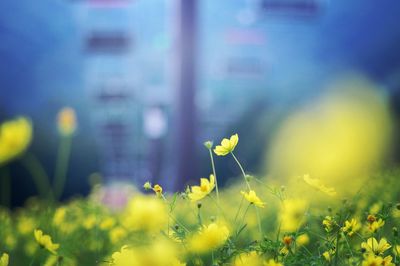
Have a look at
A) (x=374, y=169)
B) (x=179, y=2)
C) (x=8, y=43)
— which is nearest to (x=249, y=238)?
(x=374, y=169)

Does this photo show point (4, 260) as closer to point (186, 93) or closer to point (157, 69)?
point (186, 93)

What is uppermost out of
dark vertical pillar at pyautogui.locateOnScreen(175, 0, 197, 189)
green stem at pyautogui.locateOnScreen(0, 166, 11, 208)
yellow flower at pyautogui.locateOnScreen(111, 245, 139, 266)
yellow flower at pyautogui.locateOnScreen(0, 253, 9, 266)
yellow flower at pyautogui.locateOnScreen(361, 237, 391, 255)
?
yellow flower at pyautogui.locateOnScreen(111, 245, 139, 266)

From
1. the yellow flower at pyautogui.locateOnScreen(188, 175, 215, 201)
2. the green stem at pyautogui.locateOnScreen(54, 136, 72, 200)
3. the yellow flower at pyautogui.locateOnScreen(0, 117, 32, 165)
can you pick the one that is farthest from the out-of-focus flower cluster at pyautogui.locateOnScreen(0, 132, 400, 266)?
the green stem at pyautogui.locateOnScreen(54, 136, 72, 200)

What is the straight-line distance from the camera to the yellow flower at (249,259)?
0.69 m

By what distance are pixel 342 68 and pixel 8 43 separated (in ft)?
7.89

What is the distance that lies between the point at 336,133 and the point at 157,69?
1330 mm

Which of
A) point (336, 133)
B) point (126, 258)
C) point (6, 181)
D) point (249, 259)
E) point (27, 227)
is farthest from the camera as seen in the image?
point (336, 133)

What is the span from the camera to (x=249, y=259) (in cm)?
70

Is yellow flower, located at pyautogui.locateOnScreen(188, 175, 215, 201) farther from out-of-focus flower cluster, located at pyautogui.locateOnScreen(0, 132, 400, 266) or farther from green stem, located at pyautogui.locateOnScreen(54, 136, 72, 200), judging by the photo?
green stem, located at pyautogui.locateOnScreen(54, 136, 72, 200)

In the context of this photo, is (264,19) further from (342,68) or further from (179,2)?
(179,2)

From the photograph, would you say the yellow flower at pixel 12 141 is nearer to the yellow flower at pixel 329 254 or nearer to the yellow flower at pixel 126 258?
the yellow flower at pixel 126 258

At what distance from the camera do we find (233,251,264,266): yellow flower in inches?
27.1

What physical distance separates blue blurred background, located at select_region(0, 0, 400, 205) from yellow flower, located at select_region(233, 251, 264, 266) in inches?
131

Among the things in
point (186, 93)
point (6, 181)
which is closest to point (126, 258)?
point (186, 93)
